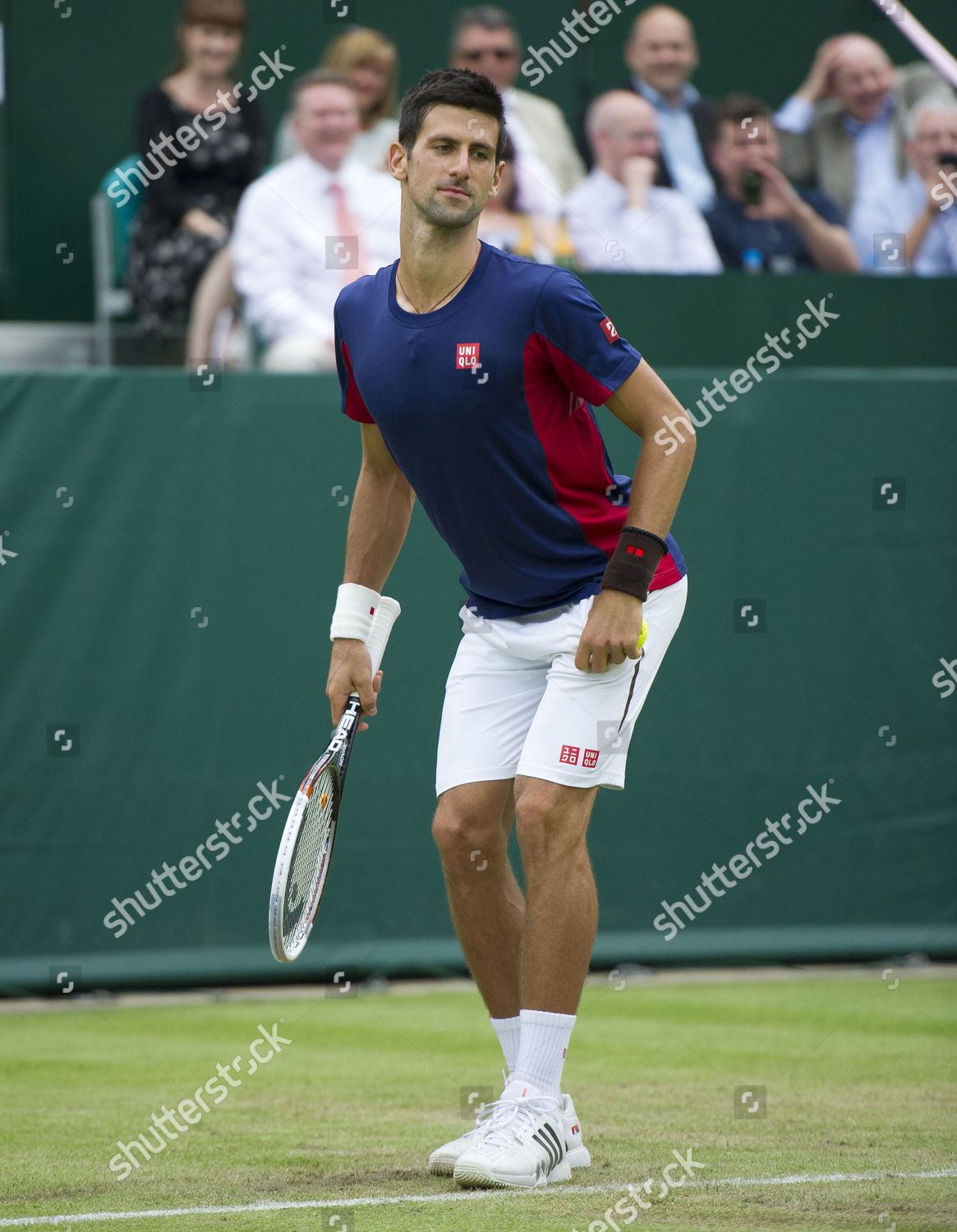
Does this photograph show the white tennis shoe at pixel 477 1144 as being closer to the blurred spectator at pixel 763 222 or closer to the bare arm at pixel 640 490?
the bare arm at pixel 640 490

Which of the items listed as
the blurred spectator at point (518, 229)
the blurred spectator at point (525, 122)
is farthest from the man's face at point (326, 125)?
the blurred spectator at point (525, 122)

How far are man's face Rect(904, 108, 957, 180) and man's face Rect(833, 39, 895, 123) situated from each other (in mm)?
317

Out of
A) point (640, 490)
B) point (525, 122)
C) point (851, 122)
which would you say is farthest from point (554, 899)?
point (851, 122)

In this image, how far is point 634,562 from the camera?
3.41 m

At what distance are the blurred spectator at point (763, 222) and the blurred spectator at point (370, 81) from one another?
5.44ft

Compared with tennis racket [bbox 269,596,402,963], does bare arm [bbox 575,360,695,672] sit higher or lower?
higher

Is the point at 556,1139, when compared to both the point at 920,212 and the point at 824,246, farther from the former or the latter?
the point at 920,212

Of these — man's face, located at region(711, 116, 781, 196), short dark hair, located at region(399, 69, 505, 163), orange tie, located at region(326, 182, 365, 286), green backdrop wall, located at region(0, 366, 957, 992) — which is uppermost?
short dark hair, located at region(399, 69, 505, 163)

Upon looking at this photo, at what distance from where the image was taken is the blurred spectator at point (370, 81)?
26.2 feet

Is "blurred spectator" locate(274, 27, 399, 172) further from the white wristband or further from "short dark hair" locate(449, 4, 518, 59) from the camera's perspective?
the white wristband

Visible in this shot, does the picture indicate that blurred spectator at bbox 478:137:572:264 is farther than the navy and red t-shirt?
Yes

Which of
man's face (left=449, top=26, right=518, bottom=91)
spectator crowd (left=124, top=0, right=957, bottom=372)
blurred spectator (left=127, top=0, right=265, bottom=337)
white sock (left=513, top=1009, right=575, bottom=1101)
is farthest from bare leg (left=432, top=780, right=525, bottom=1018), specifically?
man's face (left=449, top=26, right=518, bottom=91)

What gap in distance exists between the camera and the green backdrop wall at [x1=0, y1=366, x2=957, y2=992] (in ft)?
20.1

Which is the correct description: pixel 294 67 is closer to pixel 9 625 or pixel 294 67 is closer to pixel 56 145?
pixel 56 145
